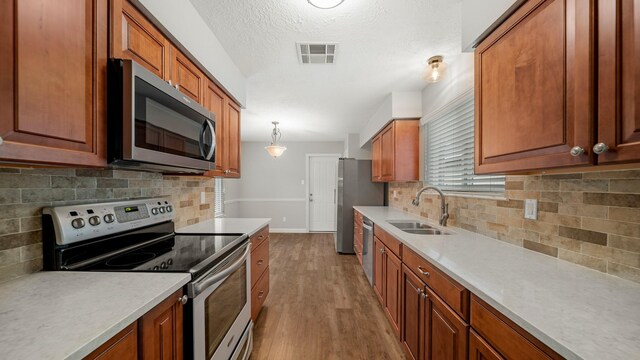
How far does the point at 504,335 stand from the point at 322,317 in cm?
186

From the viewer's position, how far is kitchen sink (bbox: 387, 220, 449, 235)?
7.49ft

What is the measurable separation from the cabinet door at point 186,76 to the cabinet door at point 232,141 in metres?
0.52

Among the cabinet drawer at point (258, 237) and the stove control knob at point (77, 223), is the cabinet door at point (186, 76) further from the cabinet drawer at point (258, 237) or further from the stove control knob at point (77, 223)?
the cabinet drawer at point (258, 237)

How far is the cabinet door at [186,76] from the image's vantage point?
60.3 inches

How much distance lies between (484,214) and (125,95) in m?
2.28

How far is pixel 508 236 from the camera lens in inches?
63.2

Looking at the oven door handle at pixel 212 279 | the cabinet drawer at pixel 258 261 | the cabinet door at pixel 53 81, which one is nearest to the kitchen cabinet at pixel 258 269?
the cabinet drawer at pixel 258 261

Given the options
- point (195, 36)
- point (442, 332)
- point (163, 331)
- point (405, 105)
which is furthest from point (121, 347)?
point (405, 105)

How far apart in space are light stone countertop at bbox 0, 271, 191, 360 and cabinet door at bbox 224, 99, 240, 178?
4.70 ft

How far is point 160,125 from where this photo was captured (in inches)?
47.7

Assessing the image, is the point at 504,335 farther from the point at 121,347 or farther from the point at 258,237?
the point at 258,237

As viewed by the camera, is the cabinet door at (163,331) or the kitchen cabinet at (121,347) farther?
the cabinet door at (163,331)

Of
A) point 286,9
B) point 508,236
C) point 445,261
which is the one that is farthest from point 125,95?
point 508,236

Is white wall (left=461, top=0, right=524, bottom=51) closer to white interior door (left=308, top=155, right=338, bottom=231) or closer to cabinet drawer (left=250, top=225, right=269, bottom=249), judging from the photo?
cabinet drawer (left=250, top=225, right=269, bottom=249)
